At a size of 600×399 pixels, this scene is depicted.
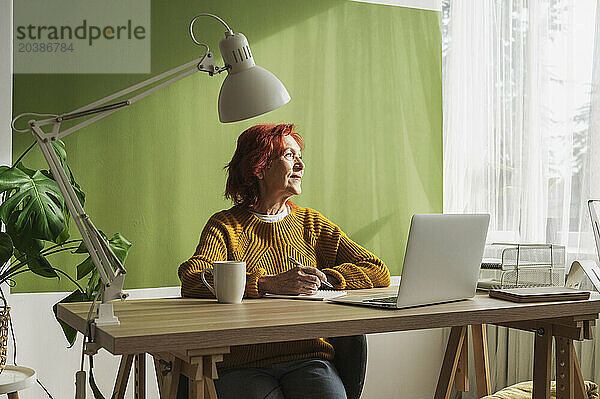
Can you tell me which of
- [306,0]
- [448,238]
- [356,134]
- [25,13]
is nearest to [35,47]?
[25,13]

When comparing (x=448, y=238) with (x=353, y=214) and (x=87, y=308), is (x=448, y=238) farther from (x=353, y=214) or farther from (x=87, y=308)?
(x=353, y=214)

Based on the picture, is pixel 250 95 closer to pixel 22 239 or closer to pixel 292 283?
pixel 292 283

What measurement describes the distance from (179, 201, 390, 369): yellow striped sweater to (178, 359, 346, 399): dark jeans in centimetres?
3

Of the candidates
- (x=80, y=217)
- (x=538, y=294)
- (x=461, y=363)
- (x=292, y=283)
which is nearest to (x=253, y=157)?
(x=292, y=283)

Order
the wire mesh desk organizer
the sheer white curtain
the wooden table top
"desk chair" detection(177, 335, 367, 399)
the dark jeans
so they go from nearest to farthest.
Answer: the wooden table top → the dark jeans → the wire mesh desk organizer → "desk chair" detection(177, 335, 367, 399) → the sheer white curtain

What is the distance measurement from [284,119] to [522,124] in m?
1.11

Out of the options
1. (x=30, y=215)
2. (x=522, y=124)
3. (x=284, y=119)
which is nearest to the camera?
(x=30, y=215)

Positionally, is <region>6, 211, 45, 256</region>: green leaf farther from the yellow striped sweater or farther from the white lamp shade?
the white lamp shade

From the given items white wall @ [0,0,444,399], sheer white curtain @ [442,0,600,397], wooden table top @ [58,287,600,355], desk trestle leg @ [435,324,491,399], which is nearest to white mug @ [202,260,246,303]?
wooden table top @ [58,287,600,355]

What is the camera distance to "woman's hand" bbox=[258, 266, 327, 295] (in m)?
2.16

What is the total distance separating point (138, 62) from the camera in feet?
10.4

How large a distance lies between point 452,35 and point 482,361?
5.86 feet

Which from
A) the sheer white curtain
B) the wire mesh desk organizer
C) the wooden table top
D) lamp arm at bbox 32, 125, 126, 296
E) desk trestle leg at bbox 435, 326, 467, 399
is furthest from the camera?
the sheer white curtain

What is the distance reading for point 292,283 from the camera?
2170mm
